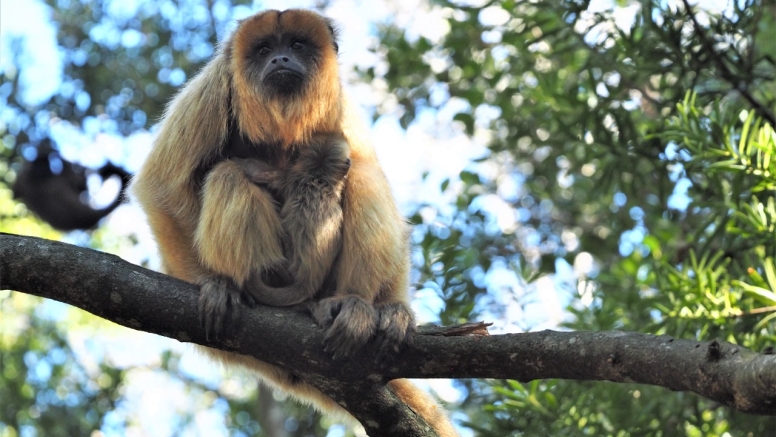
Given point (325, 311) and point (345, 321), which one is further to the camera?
point (325, 311)

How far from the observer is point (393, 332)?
356 cm

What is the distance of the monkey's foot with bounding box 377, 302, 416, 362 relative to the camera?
351 cm

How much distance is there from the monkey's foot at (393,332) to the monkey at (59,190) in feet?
16.8

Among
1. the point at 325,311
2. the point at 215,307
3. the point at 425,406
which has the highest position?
the point at 215,307

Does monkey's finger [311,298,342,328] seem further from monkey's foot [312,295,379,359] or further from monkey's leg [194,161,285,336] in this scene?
monkey's leg [194,161,285,336]

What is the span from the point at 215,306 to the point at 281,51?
171 cm

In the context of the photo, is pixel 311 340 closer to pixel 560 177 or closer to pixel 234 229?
pixel 234 229

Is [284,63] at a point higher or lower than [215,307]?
higher

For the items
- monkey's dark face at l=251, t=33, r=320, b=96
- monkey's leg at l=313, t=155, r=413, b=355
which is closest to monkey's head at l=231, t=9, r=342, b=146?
monkey's dark face at l=251, t=33, r=320, b=96

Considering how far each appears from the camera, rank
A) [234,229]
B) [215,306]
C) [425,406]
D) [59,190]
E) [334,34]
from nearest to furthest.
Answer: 1. [215,306]
2. [234,229]
3. [425,406]
4. [334,34]
5. [59,190]

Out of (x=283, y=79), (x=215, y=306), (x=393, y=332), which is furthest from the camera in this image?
(x=283, y=79)

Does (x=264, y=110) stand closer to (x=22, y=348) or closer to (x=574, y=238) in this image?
(x=574, y=238)

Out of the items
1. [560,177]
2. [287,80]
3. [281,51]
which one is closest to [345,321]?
[287,80]

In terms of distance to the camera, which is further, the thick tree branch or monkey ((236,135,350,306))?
monkey ((236,135,350,306))
